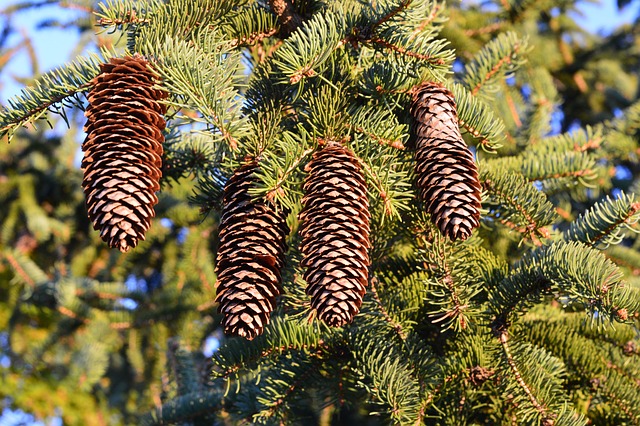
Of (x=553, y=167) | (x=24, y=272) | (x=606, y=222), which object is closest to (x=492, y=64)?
(x=553, y=167)

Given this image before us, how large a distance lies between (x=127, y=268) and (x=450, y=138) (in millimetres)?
2940

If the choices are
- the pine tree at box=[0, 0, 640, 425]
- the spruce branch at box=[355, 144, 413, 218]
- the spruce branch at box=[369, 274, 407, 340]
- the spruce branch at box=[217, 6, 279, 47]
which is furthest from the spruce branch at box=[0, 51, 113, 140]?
the spruce branch at box=[369, 274, 407, 340]

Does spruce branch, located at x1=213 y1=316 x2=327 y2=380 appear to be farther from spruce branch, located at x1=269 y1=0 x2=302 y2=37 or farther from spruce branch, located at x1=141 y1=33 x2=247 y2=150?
spruce branch, located at x1=269 y1=0 x2=302 y2=37

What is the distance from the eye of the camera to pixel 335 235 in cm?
116

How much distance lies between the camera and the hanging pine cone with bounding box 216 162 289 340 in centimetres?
115

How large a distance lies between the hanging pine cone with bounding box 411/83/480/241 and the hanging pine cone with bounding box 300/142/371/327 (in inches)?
4.8

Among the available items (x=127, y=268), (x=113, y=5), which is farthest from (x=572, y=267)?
(x=127, y=268)

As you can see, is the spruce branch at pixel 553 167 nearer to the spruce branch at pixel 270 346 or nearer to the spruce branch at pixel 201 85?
the spruce branch at pixel 270 346

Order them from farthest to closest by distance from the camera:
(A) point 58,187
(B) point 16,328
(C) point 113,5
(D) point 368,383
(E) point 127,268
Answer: (B) point 16,328 → (A) point 58,187 → (E) point 127,268 → (D) point 368,383 → (C) point 113,5

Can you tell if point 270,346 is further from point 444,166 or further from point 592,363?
point 592,363

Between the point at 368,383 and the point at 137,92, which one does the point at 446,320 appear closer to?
the point at 368,383

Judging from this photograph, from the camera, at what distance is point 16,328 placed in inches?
180

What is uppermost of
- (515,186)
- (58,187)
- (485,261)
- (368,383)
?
(58,187)

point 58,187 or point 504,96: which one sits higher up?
point 58,187
